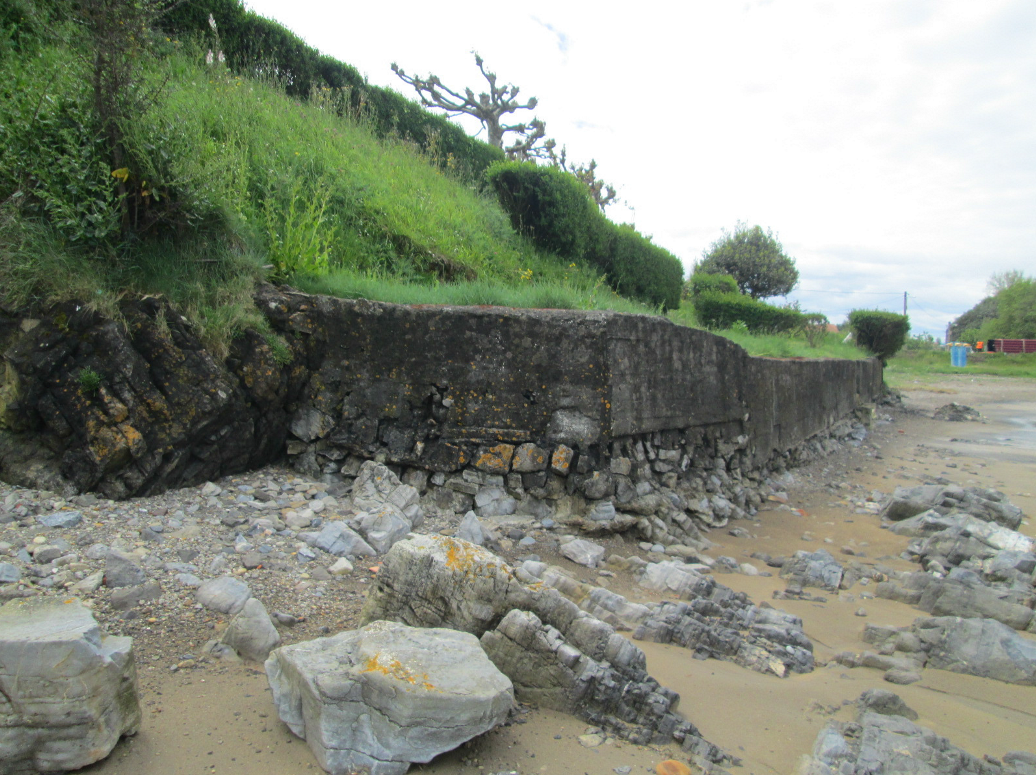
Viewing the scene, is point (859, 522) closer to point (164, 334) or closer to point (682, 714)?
point (682, 714)

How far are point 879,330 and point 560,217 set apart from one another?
13973 millimetres

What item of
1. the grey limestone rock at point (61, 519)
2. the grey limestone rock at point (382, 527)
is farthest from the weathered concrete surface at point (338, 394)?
the grey limestone rock at point (382, 527)

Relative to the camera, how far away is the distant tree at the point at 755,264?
2030cm


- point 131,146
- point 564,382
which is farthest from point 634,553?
point 131,146

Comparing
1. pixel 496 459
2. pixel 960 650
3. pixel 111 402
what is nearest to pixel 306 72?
pixel 111 402

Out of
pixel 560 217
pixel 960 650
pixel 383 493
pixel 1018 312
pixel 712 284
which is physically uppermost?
pixel 1018 312

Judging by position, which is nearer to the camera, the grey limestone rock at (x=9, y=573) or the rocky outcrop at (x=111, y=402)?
the grey limestone rock at (x=9, y=573)

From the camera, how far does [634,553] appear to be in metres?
4.89

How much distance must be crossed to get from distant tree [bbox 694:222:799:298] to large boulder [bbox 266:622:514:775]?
19704 mm

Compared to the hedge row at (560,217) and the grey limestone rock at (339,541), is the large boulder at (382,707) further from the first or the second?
the hedge row at (560,217)

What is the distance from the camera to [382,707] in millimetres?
2104

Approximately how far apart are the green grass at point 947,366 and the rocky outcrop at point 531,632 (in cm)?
2818

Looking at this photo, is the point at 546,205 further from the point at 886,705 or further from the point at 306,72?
the point at 886,705

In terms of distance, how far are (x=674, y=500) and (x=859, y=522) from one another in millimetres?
2594
